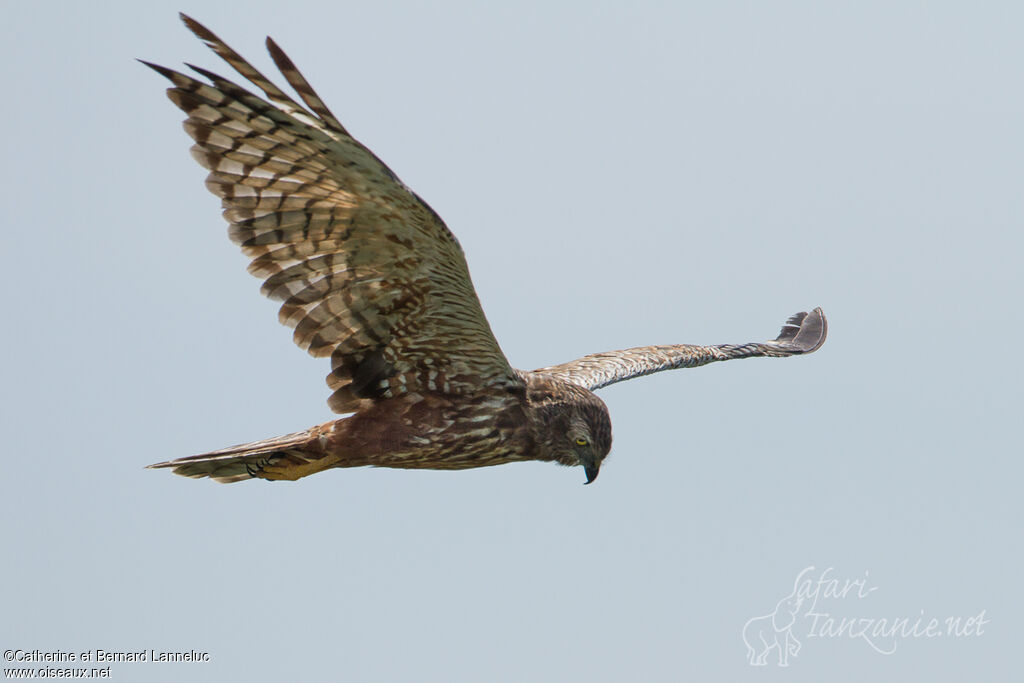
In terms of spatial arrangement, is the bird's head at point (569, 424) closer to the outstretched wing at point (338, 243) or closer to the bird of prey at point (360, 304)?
the bird of prey at point (360, 304)

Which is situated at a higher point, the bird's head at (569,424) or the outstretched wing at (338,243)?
the outstretched wing at (338,243)

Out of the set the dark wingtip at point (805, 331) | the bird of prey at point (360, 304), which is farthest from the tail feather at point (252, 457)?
the dark wingtip at point (805, 331)

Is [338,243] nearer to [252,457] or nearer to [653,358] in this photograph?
[252,457]

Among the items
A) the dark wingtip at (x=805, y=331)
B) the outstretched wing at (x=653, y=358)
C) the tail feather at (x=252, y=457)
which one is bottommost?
the tail feather at (x=252, y=457)

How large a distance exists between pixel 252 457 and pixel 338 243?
1.67m

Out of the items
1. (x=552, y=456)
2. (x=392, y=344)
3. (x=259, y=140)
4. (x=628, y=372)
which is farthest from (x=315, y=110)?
Result: (x=628, y=372)

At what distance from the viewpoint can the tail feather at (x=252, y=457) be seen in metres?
7.93

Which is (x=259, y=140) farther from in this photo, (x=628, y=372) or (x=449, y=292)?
(x=628, y=372)

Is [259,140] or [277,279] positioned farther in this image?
[277,279]

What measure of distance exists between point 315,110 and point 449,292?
1.55 metres

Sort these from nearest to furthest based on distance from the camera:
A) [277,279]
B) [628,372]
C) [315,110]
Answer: [315,110] < [277,279] < [628,372]

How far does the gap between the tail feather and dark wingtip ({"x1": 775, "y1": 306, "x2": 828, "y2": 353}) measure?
5639 millimetres

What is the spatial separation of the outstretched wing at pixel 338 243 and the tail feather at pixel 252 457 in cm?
32

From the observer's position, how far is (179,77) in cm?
652
